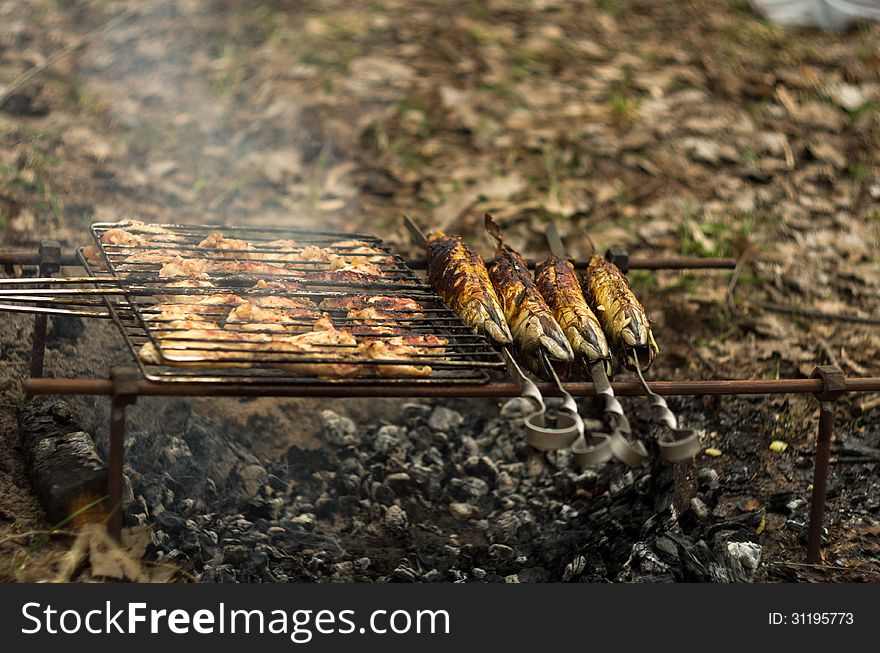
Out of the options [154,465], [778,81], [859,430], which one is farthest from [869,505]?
[778,81]

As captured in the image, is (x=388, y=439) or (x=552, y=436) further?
(x=388, y=439)

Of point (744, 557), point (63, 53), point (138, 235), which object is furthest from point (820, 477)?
point (63, 53)

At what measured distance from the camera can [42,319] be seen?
194 inches

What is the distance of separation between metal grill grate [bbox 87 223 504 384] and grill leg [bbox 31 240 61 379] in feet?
0.50

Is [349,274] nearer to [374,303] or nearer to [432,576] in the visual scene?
[374,303]

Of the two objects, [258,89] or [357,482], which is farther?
[258,89]

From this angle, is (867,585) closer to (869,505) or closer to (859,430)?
(869,505)

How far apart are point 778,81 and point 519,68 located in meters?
2.45

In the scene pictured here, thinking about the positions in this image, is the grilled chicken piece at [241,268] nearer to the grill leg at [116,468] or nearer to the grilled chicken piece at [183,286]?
the grilled chicken piece at [183,286]

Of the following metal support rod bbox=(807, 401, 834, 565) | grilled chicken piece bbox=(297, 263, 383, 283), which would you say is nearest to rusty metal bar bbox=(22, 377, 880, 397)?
metal support rod bbox=(807, 401, 834, 565)

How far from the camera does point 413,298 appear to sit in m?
4.80

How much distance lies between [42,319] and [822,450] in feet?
12.6

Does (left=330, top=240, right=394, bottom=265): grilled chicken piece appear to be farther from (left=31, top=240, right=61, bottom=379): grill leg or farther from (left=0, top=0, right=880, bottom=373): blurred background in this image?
(left=0, top=0, right=880, bottom=373): blurred background

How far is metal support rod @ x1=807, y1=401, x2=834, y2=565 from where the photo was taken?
462 centimetres
